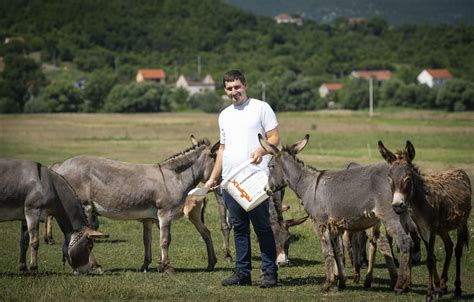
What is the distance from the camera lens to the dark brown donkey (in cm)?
1190

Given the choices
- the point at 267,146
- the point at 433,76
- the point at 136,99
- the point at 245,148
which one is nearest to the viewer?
the point at 267,146

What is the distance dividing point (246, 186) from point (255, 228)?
759 mm

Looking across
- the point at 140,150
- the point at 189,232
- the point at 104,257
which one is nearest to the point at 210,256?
the point at 104,257

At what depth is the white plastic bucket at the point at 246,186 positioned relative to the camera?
12.9 metres

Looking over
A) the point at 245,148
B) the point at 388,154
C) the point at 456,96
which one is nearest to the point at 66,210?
the point at 245,148

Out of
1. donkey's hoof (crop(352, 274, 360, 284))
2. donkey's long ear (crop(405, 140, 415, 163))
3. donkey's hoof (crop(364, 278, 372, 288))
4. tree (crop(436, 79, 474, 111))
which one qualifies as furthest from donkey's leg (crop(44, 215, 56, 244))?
tree (crop(436, 79, 474, 111))

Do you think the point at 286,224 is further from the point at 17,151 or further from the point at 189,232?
the point at 17,151

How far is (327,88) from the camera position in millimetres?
148375

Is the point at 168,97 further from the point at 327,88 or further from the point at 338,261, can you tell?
the point at 338,261

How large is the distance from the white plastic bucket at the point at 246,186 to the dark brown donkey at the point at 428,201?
1.84 meters

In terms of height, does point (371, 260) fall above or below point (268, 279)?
above

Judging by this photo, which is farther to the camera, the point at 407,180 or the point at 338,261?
the point at 338,261

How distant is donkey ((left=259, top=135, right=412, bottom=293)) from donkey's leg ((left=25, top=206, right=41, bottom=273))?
157 inches

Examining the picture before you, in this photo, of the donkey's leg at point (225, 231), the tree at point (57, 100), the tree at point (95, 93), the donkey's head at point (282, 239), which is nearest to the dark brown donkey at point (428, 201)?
the donkey's head at point (282, 239)
